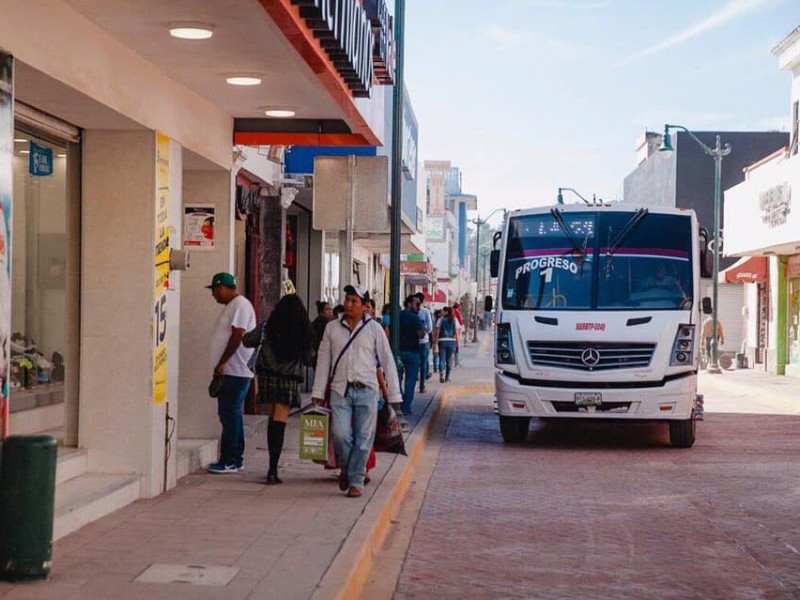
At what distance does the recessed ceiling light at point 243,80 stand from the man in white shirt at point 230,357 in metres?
1.91

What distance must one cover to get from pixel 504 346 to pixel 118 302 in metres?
7.73

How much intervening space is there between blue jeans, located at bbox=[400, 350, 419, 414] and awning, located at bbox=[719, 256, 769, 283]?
24.0 meters

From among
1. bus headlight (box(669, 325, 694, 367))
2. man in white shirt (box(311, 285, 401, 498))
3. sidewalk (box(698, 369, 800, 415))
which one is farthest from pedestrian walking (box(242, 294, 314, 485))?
sidewalk (box(698, 369, 800, 415))

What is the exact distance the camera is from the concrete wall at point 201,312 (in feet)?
44.9

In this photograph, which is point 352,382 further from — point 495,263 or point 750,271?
point 750,271

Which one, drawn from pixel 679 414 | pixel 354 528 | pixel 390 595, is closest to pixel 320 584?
pixel 390 595

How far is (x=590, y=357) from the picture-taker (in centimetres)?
1670

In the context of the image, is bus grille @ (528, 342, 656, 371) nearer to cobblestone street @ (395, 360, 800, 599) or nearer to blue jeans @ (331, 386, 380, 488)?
cobblestone street @ (395, 360, 800, 599)

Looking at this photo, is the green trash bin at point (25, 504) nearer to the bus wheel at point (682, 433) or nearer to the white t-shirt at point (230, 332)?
the white t-shirt at point (230, 332)

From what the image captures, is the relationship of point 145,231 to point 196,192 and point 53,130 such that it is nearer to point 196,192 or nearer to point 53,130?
point 53,130

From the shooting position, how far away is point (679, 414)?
54.5 feet

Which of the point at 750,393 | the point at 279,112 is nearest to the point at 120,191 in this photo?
the point at 279,112

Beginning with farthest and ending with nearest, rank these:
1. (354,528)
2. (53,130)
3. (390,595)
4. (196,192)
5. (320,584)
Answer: (196,192)
(53,130)
(354,528)
(390,595)
(320,584)

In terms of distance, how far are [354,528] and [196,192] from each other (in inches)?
Answer: 219
